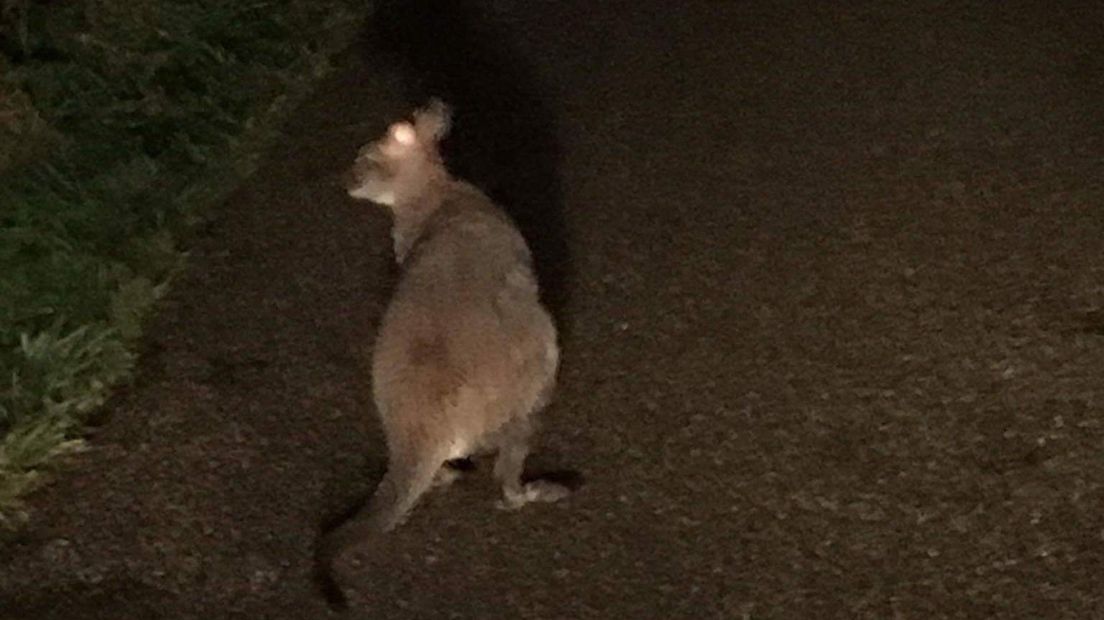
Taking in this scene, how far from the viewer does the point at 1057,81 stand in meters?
5.28

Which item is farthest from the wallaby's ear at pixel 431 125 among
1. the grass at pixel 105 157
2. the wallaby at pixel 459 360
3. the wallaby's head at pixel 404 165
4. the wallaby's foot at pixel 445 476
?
the wallaby's foot at pixel 445 476

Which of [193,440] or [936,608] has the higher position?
[936,608]

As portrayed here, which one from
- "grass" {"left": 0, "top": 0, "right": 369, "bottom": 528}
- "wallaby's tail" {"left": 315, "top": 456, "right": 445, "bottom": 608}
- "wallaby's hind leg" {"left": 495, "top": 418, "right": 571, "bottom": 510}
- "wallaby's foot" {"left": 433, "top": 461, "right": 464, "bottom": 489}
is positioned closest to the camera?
"wallaby's tail" {"left": 315, "top": 456, "right": 445, "bottom": 608}

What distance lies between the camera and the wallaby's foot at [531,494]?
3.52 metres

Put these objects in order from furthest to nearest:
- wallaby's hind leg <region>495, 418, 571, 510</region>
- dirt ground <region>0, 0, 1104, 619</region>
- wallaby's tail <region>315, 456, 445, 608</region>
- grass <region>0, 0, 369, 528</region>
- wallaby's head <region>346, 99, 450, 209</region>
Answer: wallaby's head <region>346, 99, 450, 209</region> → grass <region>0, 0, 369, 528</region> → wallaby's hind leg <region>495, 418, 571, 510</region> → dirt ground <region>0, 0, 1104, 619</region> → wallaby's tail <region>315, 456, 445, 608</region>

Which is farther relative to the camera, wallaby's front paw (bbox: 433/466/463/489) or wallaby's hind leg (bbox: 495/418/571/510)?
wallaby's front paw (bbox: 433/466/463/489)

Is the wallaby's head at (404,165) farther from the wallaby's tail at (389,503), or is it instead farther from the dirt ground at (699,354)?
the wallaby's tail at (389,503)

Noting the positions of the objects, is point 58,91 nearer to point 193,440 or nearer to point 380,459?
point 193,440

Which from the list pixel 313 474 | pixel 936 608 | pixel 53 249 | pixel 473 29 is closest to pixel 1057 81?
pixel 473 29

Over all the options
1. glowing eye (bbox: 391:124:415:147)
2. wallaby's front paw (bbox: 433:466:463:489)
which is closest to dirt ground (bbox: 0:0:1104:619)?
wallaby's front paw (bbox: 433:466:463:489)

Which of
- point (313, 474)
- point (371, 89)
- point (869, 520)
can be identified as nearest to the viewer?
point (869, 520)

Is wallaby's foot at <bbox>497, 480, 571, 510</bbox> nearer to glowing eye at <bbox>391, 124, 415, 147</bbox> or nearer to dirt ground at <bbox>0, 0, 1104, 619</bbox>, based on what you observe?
dirt ground at <bbox>0, 0, 1104, 619</bbox>

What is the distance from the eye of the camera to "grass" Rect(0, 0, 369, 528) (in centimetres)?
404

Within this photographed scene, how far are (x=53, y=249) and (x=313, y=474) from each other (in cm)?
146
